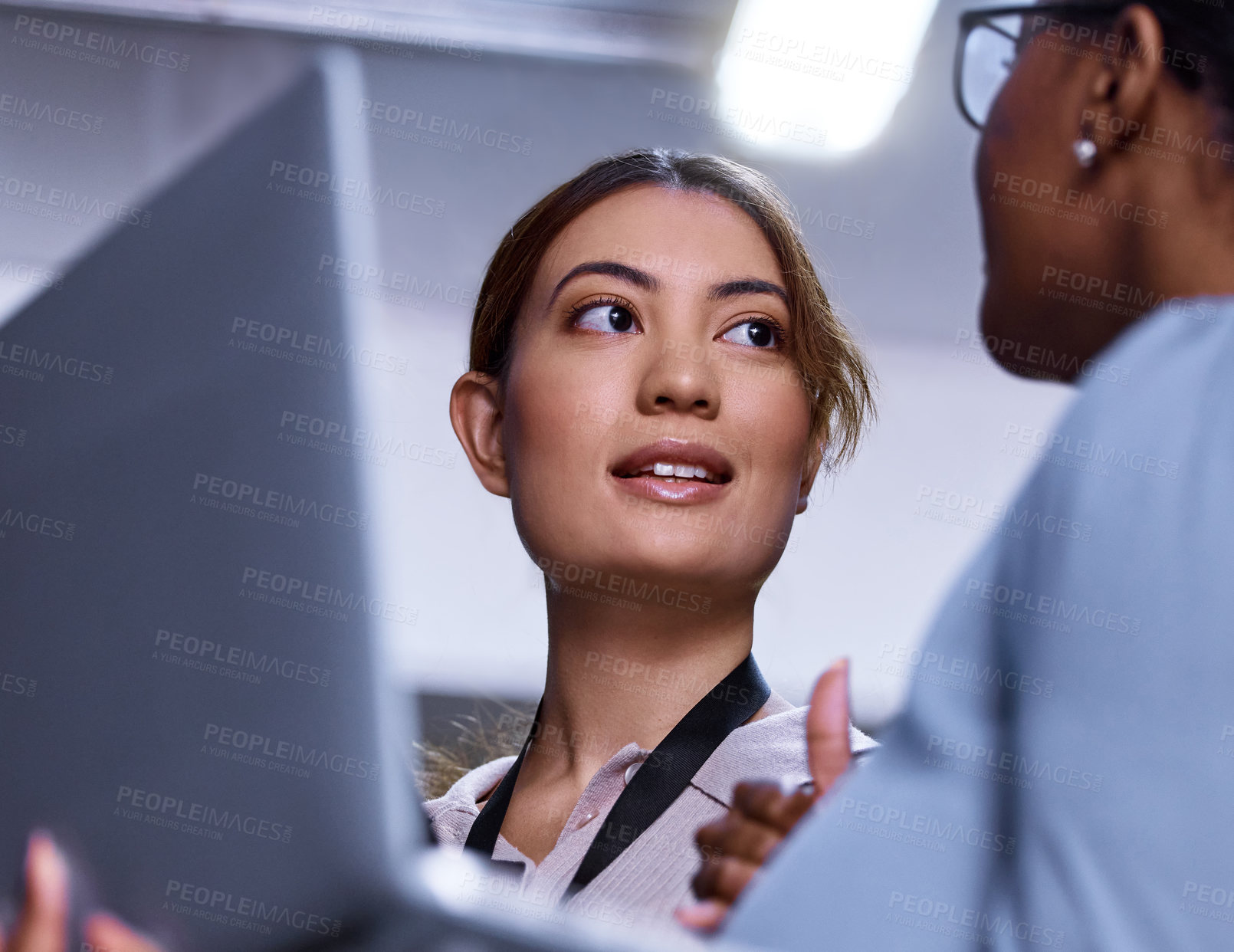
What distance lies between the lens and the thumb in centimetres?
70

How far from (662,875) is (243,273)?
62cm

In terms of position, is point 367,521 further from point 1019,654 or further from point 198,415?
point 1019,654

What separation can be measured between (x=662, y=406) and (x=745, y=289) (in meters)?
0.16

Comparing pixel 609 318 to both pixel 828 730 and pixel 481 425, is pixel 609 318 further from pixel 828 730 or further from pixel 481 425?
pixel 828 730

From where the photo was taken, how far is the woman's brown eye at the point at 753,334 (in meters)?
0.99

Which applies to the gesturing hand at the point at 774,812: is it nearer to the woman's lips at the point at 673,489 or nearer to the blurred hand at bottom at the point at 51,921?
the woman's lips at the point at 673,489

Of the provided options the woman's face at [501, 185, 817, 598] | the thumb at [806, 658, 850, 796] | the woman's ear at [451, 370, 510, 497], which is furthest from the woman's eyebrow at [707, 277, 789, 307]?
the thumb at [806, 658, 850, 796]

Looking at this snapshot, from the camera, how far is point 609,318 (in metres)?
1.00

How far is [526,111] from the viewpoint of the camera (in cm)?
186

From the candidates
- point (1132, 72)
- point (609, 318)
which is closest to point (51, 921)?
point (609, 318)

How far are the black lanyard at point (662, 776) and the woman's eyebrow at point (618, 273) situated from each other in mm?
402

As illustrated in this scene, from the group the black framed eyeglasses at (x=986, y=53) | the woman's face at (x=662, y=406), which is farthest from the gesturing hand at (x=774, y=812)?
the black framed eyeglasses at (x=986, y=53)

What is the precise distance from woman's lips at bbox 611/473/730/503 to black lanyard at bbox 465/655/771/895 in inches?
7.3

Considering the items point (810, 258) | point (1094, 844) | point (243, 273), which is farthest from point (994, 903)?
point (810, 258)
